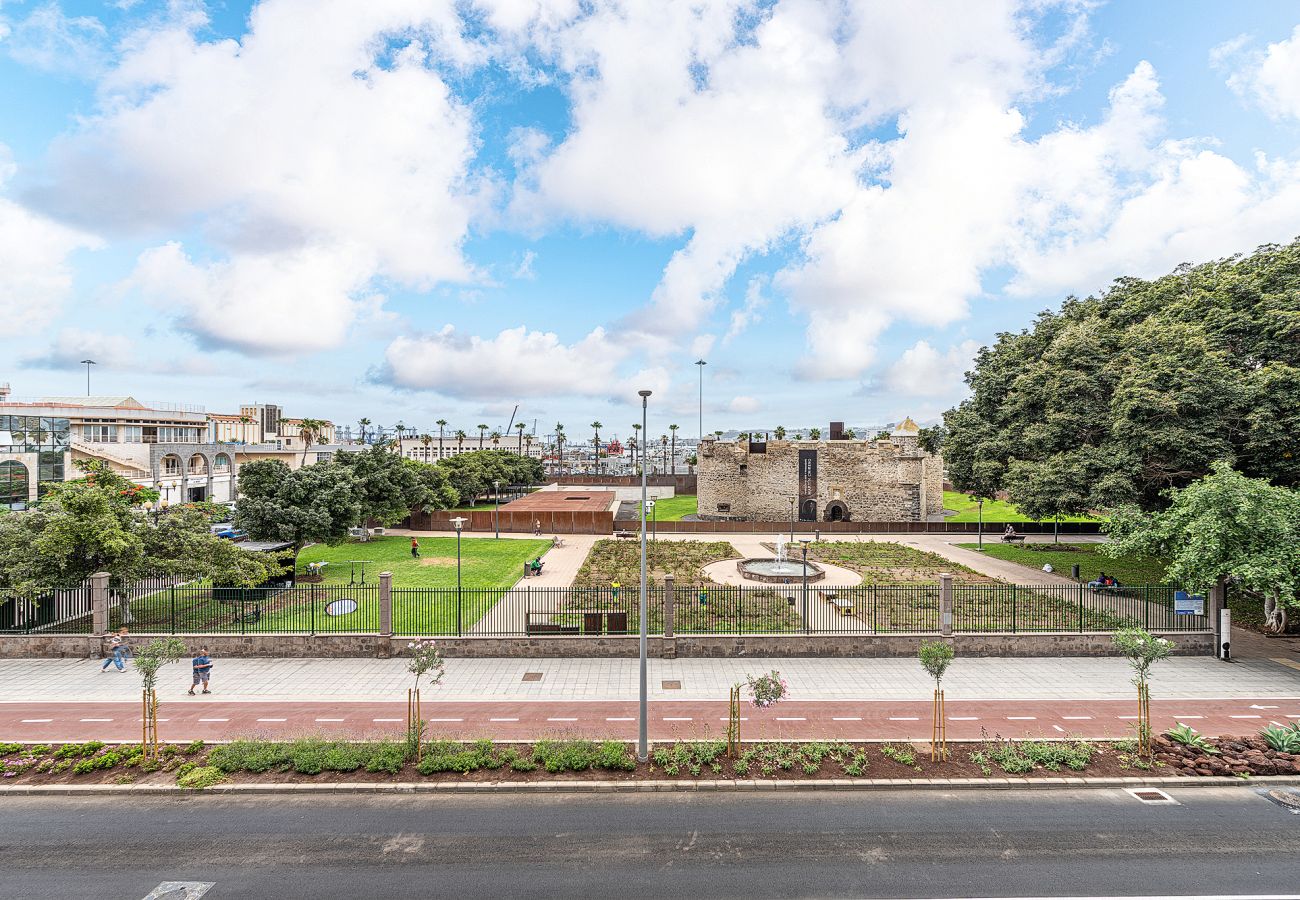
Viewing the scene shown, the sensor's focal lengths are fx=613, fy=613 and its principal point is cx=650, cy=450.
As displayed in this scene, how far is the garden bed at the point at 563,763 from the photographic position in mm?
12070

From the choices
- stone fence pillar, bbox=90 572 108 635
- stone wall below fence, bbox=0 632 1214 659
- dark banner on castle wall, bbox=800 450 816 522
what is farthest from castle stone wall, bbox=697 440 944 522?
stone fence pillar, bbox=90 572 108 635

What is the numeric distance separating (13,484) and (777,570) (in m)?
52.4

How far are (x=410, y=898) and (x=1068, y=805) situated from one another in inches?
450

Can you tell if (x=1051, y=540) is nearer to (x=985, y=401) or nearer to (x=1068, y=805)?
(x=985, y=401)

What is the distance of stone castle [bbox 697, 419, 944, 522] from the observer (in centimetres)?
5419

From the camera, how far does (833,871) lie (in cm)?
938

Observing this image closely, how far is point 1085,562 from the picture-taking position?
1339 inches

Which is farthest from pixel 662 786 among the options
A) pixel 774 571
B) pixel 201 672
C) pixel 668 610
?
pixel 774 571

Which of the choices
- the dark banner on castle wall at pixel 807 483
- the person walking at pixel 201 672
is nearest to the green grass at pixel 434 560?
the person walking at pixel 201 672

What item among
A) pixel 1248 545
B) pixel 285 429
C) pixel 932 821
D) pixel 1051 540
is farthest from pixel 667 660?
pixel 285 429

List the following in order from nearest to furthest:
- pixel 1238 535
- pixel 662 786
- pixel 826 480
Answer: pixel 662 786
pixel 1238 535
pixel 826 480

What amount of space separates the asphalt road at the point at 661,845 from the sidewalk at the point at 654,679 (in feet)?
15.9

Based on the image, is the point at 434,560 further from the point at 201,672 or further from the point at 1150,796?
the point at 1150,796

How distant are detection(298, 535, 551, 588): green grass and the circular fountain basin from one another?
468 inches
